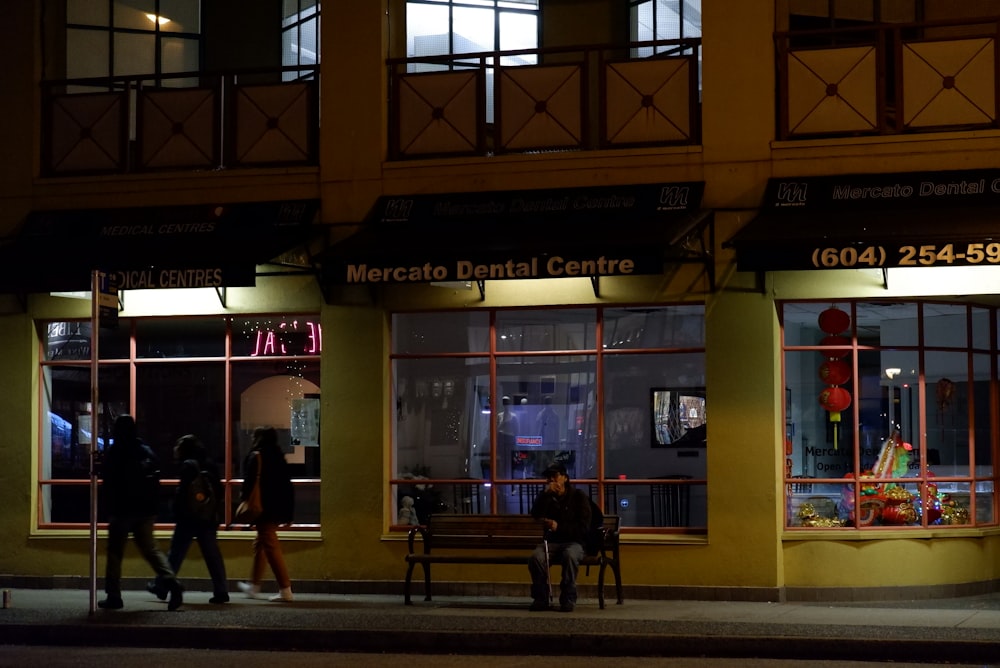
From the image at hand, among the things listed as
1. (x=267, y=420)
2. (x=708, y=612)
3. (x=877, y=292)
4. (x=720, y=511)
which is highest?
(x=877, y=292)

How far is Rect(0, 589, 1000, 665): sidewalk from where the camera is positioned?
1078cm

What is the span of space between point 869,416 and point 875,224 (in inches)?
85.4

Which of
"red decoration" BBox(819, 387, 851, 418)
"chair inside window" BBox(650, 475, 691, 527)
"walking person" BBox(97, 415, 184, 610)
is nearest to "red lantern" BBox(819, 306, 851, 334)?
"red decoration" BBox(819, 387, 851, 418)

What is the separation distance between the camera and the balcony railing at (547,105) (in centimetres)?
1437

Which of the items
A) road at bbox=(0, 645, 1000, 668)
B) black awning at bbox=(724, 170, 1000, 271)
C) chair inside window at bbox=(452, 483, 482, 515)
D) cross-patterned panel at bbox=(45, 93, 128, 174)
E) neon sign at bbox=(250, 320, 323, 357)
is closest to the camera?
road at bbox=(0, 645, 1000, 668)

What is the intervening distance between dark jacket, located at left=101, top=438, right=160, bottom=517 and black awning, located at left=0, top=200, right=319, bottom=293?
6.38ft

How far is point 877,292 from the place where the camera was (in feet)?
45.6

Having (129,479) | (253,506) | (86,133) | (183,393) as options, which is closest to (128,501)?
(129,479)

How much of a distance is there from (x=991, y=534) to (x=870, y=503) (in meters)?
1.48

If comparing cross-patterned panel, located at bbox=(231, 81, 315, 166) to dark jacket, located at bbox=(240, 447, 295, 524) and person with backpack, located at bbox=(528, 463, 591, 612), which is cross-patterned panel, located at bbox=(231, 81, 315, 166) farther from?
person with backpack, located at bbox=(528, 463, 591, 612)

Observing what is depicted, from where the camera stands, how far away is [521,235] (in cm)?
1395

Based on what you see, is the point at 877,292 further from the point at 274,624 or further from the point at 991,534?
the point at 274,624

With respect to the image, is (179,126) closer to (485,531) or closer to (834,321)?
(485,531)

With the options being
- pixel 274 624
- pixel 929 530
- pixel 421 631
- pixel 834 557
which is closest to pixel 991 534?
pixel 929 530
